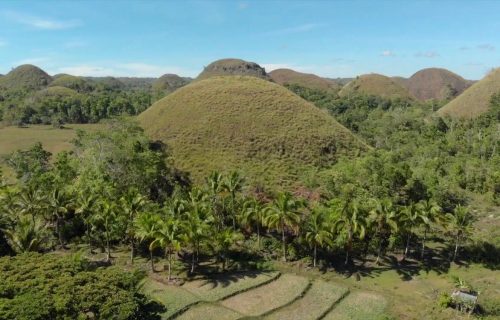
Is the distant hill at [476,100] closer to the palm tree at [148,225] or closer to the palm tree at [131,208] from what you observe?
the palm tree at [131,208]

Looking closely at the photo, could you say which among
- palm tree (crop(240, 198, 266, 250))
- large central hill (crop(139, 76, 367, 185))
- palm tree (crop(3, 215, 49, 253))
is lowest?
palm tree (crop(3, 215, 49, 253))

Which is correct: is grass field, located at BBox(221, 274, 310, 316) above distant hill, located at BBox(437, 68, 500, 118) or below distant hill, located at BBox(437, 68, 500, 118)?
below

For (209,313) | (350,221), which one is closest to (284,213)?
(350,221)

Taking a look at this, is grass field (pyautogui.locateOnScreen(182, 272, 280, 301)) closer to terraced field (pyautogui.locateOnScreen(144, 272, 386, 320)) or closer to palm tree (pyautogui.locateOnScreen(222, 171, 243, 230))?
terraced field (pyautogui.locateOnScreen(144, 272, 386, 320))

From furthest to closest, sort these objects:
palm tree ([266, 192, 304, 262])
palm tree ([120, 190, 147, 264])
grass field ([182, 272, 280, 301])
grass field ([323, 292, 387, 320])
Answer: palm tree ([266, 192, 304, 262]), palm tree ([120, 190, 147, 264]), grass field ([182, 272, 280, 301]), grass field ([323, 292, 387, 320])

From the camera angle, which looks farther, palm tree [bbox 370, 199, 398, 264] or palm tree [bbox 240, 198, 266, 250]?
palm tree [bbox 240, 198, 266, 250]

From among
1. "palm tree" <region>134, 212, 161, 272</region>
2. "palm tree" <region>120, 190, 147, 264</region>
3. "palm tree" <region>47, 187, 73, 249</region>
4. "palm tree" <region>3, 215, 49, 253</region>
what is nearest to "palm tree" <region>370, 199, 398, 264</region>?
"palm tree" <region>134, 212, 161, 272</region>

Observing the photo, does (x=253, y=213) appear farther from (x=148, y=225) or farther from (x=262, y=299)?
(x=148, y=225)
